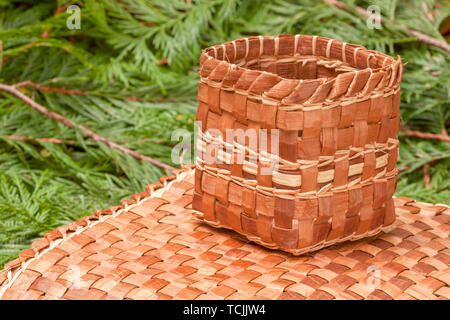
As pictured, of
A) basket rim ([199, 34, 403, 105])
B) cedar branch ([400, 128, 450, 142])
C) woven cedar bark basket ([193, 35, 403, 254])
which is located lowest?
cedar branch ([400, 128, 450, 142])

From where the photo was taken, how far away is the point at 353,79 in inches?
27.7

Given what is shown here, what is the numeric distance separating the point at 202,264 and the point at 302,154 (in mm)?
182

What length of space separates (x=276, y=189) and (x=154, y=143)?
2.14 feet

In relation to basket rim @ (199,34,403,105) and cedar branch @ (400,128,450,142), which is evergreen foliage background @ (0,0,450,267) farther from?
basket rim @ (199,34,403,105)

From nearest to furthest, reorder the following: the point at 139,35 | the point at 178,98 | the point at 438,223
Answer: the point at 438,223
the point at 178,98
the point at 139,35

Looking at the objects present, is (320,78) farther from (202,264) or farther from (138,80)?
(138,80)

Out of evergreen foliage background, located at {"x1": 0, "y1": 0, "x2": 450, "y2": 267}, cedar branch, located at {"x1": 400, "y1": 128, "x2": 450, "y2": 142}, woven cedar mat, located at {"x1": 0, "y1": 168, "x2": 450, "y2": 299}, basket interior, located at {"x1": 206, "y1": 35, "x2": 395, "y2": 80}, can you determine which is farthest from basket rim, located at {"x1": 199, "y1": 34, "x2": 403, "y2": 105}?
cedar branch, located at {"x1": 400, "y1": 128, "x2": 450, "y2": 142}

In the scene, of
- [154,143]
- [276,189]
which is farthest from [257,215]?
[154,143]

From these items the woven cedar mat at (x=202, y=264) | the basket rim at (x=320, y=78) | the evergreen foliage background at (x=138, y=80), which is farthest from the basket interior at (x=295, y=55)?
the evergreen foliage background at (x=138, y=80)

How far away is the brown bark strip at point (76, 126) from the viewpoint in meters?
1.30

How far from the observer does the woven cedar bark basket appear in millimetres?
702

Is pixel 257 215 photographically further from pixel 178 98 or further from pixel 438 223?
pixel 178 98

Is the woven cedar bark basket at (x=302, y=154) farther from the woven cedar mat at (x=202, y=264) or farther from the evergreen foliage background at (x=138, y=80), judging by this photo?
the evergreen foliage background at (x=138, y=80)

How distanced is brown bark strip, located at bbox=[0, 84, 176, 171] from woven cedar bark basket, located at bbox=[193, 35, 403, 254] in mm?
493
